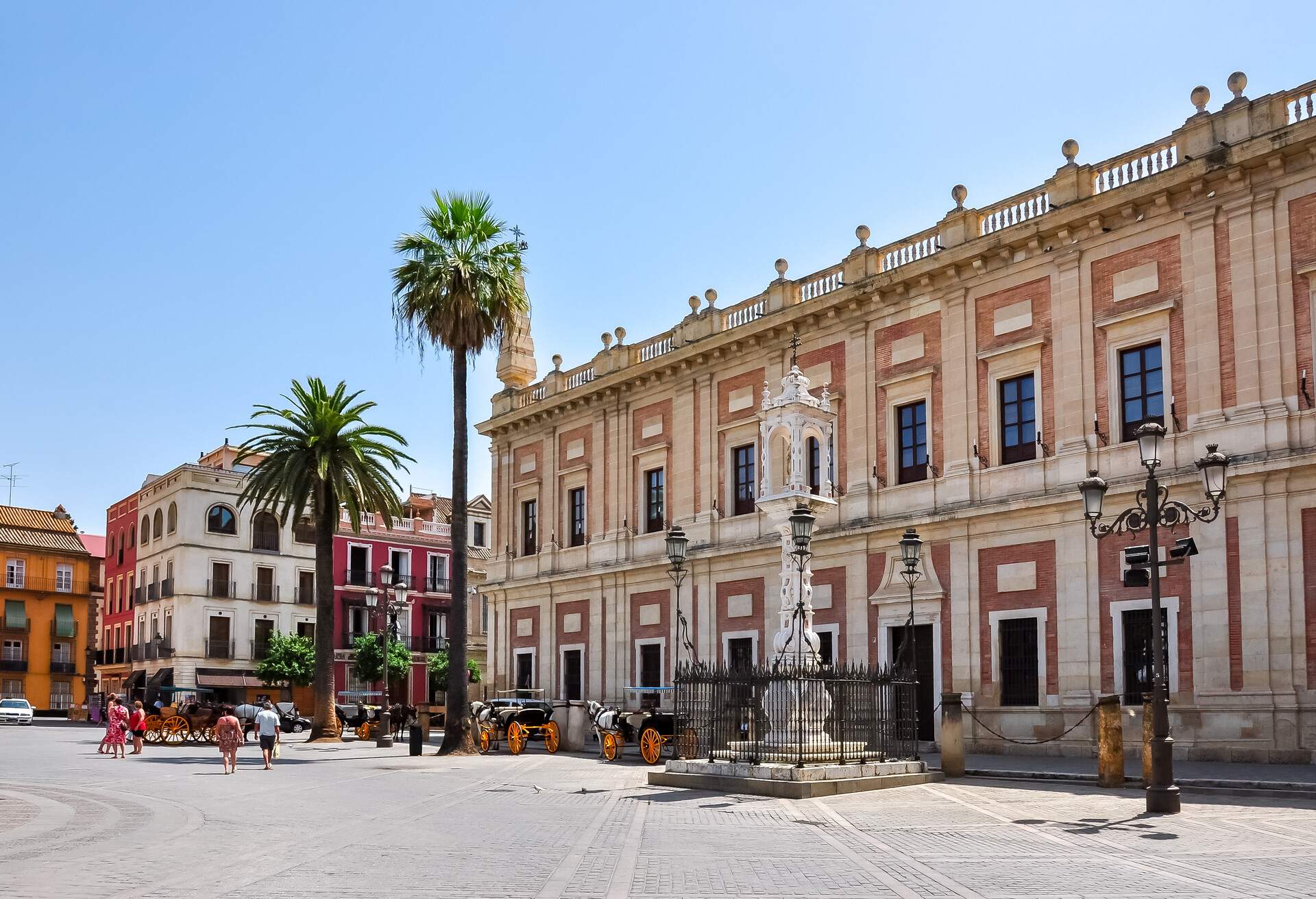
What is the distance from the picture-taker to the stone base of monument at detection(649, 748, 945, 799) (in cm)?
1717

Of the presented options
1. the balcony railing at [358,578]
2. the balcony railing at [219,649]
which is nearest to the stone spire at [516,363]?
the balcony railing at [358,578]

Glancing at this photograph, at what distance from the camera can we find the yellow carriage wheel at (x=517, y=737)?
97.9ft

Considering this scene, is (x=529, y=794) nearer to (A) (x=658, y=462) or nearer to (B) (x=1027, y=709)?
(B) (x=1027, y=709)

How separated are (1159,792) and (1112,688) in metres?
9.64

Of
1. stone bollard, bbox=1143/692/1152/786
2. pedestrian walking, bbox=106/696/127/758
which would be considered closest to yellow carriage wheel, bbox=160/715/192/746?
pedestrian walking, bbox=106/696/127/758

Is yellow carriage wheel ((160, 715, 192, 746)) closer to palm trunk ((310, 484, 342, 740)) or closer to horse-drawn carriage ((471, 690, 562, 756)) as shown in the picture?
palm trunk ((310, 484, 342, 740))

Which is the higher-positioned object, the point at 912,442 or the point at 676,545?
the point at 912,442

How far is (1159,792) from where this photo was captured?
14.9 m

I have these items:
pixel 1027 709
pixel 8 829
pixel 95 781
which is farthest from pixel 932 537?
pixel 8 829

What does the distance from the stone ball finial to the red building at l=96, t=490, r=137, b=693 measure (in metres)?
54.1

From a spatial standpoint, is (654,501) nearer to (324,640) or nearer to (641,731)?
(324,640)

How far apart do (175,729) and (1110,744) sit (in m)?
26.3

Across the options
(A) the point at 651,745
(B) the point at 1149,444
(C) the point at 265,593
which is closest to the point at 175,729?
(A) the point at 651,745

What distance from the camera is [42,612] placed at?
7000 cm
